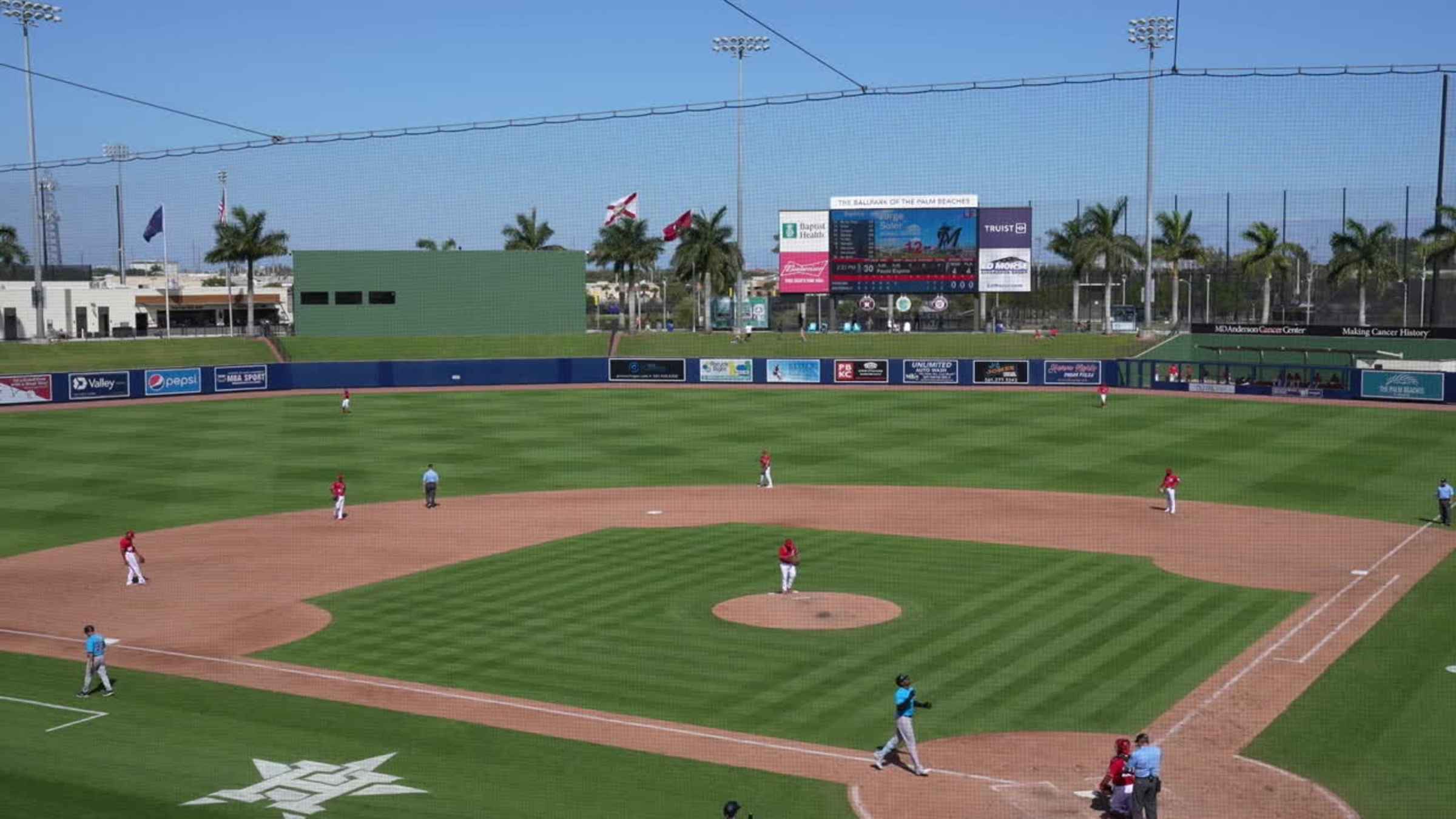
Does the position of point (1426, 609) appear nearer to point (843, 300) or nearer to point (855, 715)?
point (855, 715)

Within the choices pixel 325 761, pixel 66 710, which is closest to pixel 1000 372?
pixel 66 710

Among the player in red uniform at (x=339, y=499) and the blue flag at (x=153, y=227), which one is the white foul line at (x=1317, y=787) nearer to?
the player in red uniform at (x=339, y=499)

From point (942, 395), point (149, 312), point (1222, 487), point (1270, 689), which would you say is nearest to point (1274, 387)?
point (942, 395)

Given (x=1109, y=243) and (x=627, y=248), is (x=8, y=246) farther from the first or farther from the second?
(x=1109, y=243)

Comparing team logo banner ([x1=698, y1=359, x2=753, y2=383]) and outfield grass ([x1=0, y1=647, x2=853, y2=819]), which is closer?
outfield grass ([x1=0, y1=647, x2=853, y2=819])

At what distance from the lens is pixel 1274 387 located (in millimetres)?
66062

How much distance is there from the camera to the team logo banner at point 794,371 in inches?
2980

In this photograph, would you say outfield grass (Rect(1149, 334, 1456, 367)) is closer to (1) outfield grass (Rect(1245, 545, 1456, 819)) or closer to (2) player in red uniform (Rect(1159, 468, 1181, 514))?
(2) player in red uniform (Rect(1159, 468, 1181, 514))

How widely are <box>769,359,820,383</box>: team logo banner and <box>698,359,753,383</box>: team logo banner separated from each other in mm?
1378

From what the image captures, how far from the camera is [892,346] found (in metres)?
88.1

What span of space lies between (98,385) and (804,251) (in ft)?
153

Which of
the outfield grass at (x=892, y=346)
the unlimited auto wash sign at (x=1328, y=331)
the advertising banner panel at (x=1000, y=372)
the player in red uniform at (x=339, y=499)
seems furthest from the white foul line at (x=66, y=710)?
the unlimited auto wash sign at (x=1328, y=331)

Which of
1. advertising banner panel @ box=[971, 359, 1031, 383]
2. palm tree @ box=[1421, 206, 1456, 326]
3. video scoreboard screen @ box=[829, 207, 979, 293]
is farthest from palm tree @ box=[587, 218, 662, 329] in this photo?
palm tree @ box=[1421, 206, 1456, 326]

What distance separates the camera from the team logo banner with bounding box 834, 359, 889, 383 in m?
74.2
